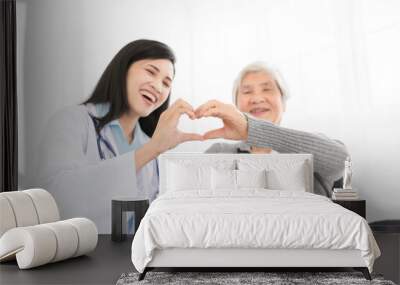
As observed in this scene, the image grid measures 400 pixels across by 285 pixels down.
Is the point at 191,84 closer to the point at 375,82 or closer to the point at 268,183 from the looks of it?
the point at 268,183

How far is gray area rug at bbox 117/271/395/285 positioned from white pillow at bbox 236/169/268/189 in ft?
4.81

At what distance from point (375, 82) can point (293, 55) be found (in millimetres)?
969

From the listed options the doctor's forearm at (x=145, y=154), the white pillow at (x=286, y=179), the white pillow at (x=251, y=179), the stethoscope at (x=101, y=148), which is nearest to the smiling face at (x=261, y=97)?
the white pillow at (x=286, y=179)

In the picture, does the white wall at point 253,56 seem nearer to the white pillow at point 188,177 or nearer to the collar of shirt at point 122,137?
the collar of shirt at point 122,137

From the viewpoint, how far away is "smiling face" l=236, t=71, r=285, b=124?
23.3ft

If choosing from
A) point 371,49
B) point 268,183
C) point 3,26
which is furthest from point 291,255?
point 3,26

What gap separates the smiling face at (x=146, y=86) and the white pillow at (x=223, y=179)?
1221 millimetres

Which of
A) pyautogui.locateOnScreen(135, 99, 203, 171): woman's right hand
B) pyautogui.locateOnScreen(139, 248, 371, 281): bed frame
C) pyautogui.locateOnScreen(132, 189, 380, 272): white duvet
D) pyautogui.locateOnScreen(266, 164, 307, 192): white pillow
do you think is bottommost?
pyautogui.locateOnScreen(139, 248, 371, 281): bed frame

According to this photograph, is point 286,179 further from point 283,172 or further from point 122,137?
point 122,137

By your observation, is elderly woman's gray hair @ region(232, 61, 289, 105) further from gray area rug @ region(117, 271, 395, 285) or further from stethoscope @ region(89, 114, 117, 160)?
gray area rug @ region(117, 271, 395, 285)

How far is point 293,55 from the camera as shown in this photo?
7.10m

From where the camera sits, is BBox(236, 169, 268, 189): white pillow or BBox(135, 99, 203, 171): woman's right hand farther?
BBox(135, 99, 203, 171): woman's right hand

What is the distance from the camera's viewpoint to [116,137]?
709cm

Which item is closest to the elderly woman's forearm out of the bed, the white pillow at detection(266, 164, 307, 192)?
the white pillow at detection(266, 164, 307, 192)
